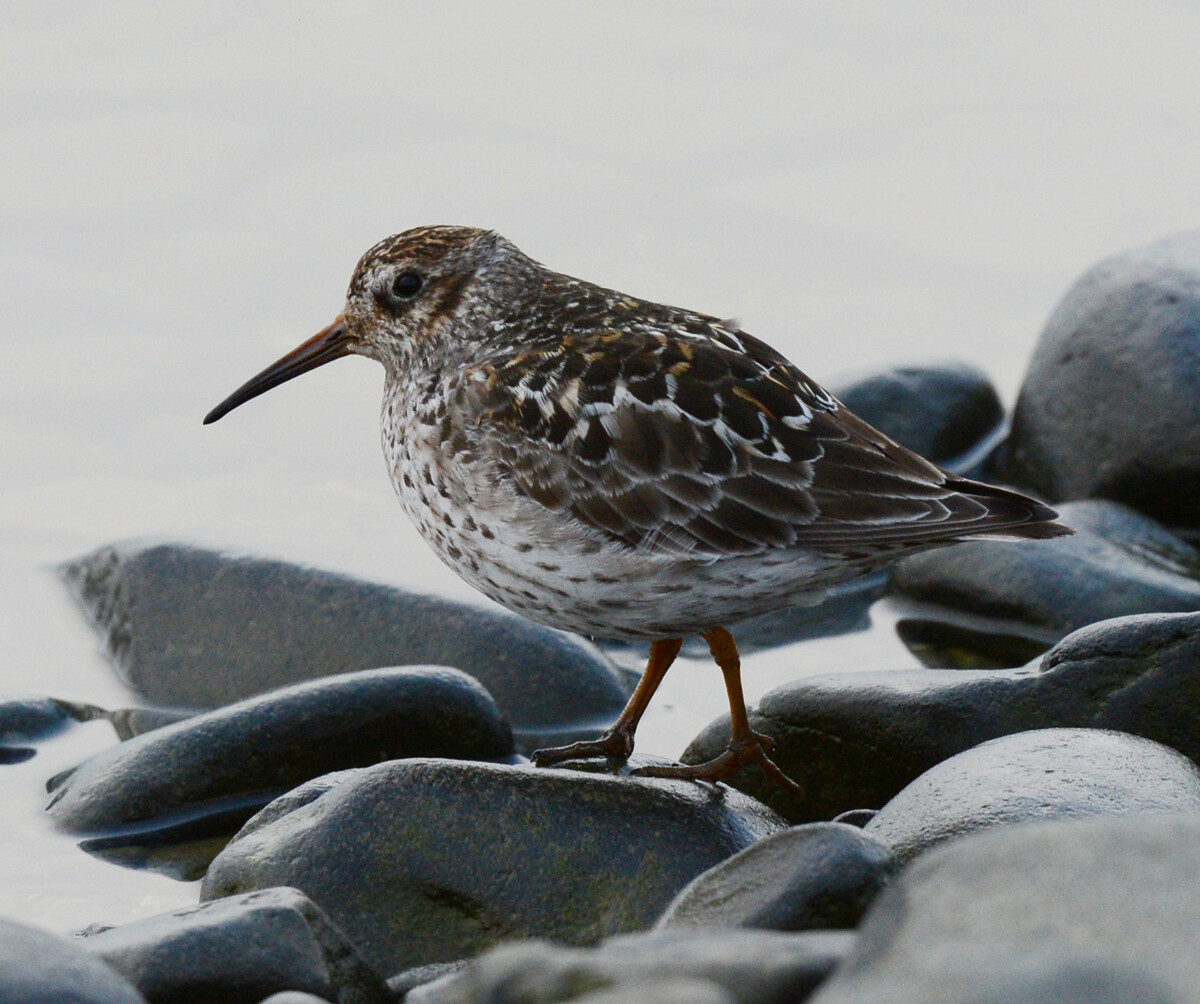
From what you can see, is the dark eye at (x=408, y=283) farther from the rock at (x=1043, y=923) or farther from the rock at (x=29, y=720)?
the rock at (x=1043, y=923)

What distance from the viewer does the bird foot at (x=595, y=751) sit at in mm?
6078

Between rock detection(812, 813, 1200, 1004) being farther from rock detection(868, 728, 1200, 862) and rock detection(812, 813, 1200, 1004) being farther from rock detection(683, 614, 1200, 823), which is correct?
rock detection(683, 614, 1200, 823)

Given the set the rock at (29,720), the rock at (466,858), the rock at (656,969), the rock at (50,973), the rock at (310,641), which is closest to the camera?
the rock at (656,969)

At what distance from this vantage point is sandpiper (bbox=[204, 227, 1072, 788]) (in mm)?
5449

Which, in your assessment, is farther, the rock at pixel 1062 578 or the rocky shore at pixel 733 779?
the rock at pixel 1062 578

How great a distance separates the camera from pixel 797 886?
409 centimetres

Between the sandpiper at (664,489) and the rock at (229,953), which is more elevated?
the sandpiper at (664,489)

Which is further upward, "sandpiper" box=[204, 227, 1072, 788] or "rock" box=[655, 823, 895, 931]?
"sandpiper" box=[204, 227, 1072, 788]

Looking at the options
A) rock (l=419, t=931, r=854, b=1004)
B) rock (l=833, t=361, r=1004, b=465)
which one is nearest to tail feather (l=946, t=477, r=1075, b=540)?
rock (l=419, t=931, r=854, b=1004)

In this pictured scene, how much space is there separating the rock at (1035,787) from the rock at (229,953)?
1552 millimetres

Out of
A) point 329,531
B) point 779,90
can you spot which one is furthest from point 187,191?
point 779,90

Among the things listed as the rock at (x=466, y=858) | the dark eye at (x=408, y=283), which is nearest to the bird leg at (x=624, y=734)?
the rock at (x=466, y=858)

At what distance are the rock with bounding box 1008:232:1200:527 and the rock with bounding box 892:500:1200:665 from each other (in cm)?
38

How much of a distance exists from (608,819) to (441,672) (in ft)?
4.77
